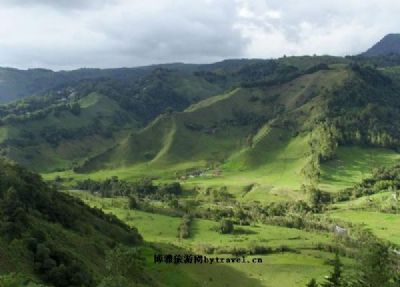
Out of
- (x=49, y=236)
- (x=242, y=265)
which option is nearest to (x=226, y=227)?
(x=242, y=265)

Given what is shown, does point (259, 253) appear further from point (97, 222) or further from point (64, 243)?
point (64, 243)

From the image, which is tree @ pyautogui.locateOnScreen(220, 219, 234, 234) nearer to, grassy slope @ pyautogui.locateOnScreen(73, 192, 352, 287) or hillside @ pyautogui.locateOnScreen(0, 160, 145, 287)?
grassy slope @ pyautogui.locateOnScreen(73, 192, 352, 287)

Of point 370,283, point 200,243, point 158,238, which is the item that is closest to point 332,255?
point 200,243

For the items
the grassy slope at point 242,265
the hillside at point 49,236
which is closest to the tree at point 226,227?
the grassy slope at point 242,265

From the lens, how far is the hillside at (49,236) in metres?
81.0

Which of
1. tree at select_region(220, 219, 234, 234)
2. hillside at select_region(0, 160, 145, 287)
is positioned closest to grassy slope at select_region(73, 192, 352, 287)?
tree at select_region(220, 219, 234, 234)

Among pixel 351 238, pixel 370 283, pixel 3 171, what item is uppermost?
pixel 3 171

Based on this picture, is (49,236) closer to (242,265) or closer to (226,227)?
(242,265)

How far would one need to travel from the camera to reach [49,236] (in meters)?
96.7

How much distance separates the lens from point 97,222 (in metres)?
141

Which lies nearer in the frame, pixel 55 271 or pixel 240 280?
pixel 55 271

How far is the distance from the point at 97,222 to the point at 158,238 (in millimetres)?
40065

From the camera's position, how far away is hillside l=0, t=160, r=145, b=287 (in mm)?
81000

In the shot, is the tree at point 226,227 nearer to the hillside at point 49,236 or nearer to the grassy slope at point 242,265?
the grassy slope at point 242,265
